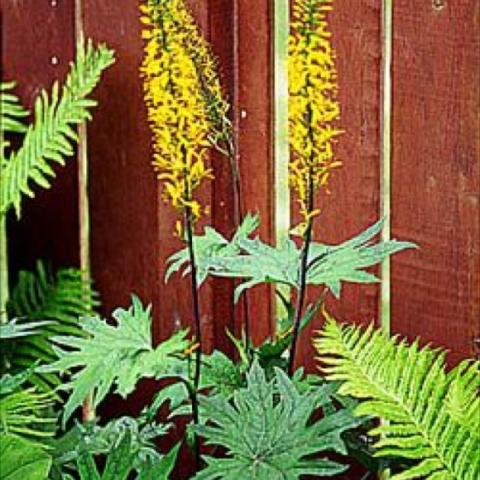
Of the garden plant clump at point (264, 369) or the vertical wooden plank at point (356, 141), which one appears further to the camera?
the vertical wooden plank at point (356, 141)

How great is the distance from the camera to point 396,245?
1614 millimetres

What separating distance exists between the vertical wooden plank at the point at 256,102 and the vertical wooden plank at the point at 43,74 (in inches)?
17.3

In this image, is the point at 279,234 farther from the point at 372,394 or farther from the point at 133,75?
the point at 372,394

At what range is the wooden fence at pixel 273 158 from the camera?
1820 millimetres

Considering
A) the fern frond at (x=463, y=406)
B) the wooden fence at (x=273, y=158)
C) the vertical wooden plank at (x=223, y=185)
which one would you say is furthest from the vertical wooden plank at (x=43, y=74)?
the fern frond at (x=463, y=406)

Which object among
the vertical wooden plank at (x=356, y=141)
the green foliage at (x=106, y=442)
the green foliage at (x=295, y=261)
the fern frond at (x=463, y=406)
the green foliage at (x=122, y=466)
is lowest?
the green foliage at (x=106, y=442)

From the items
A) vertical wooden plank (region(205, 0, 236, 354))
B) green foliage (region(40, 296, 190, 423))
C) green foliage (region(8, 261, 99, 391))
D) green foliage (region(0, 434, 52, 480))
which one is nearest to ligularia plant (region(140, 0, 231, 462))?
green foliage (region(40, 296, 190, 423))

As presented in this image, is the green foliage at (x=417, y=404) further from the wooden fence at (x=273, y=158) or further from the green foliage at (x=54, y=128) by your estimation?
the green foliage at (x=54, y=128)

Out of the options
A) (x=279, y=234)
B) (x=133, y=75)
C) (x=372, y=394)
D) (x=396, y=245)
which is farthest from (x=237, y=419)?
(x=133, y=75)

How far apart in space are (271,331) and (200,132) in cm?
60

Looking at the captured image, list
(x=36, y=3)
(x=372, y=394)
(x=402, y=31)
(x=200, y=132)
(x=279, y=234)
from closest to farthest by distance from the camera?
(x=372, y=394)
(x=200, y=132)
(x=402, y=31)
(x=279, y=234)
(x=36, y=3)

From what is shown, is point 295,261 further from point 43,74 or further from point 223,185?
point 43,74

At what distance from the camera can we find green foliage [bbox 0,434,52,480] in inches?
60.6

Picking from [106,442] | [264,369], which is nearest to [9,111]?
[106,442]
